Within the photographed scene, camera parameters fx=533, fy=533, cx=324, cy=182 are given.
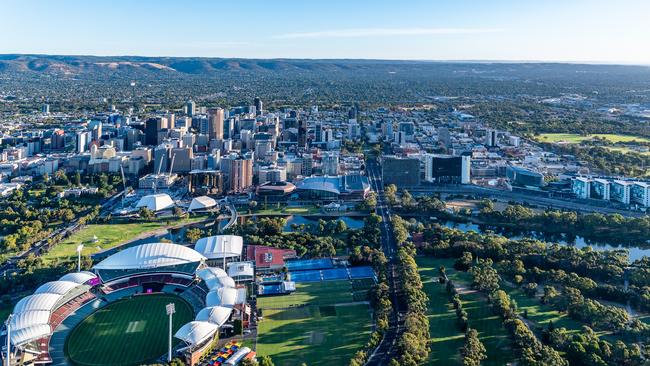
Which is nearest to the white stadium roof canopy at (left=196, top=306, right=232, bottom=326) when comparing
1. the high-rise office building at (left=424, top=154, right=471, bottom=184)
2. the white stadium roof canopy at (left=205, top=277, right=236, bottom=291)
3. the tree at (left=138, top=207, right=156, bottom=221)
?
the white stadium roof canopy at (left=205, top=277, right=236, bottom=291)

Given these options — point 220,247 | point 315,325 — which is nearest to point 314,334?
point 315,325

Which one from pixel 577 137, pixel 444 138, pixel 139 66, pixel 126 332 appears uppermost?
pixel 139 66

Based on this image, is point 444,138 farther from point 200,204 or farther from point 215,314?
point 215,314

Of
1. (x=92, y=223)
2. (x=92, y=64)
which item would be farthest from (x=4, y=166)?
(x=92, y=64)

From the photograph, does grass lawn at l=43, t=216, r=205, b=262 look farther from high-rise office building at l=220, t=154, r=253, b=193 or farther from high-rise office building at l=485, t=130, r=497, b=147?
high-rise office building at l=485, t=130, r=497, b=147

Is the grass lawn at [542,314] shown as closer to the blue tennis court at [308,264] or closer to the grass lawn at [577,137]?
the blue tennis court at [308,264]

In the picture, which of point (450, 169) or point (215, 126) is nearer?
point (450, 169)

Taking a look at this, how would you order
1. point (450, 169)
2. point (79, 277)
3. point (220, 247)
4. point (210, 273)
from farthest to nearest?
point (450, 169) → point (220, 247) → point (210, 273) → point (79, 277)
